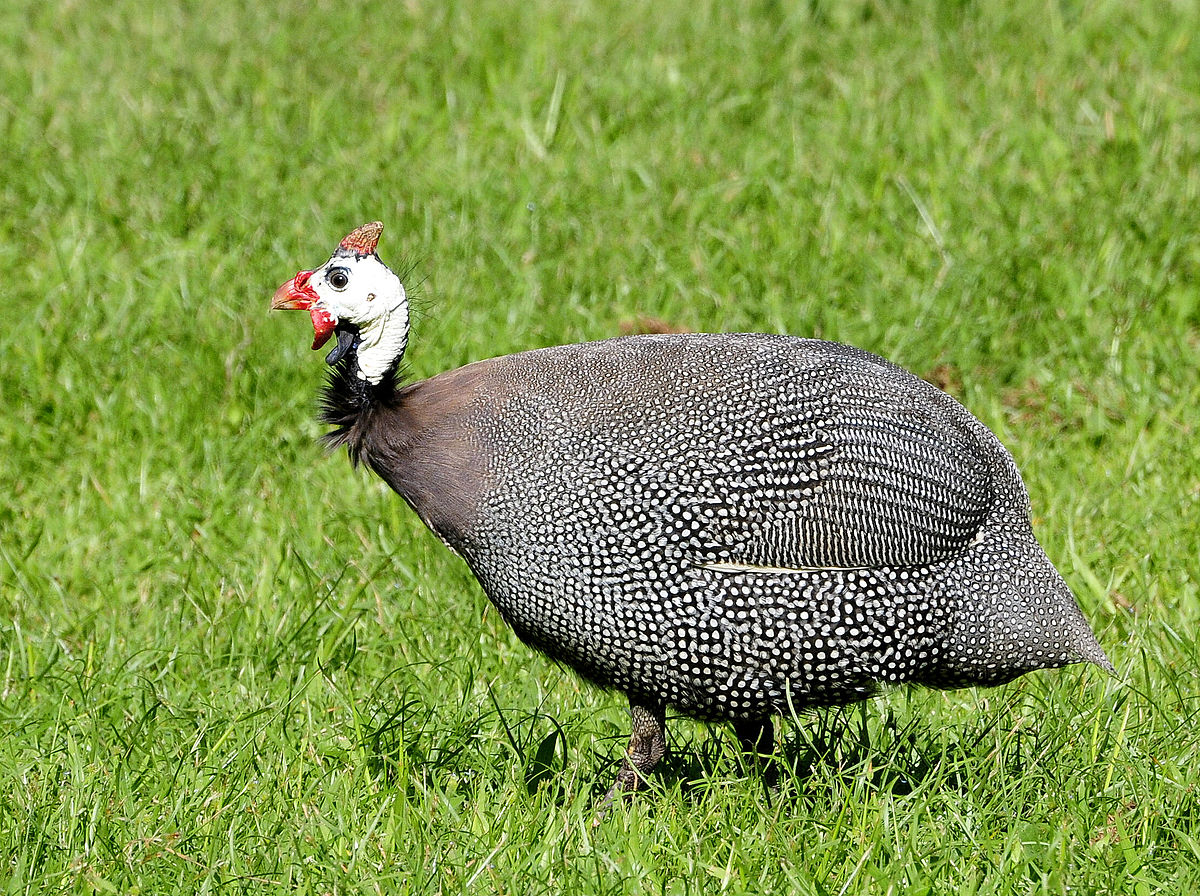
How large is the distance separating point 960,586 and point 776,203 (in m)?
2.91

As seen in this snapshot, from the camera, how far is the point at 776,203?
5961mm

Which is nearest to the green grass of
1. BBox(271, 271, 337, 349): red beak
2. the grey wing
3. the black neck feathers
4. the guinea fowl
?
the guinea fowl

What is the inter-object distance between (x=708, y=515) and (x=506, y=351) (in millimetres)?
2207

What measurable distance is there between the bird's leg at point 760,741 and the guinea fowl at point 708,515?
45 millimetres

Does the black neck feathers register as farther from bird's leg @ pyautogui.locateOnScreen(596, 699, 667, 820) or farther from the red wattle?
bird's leg @ pyautogui.locateOnScreen(596, 699, 667, 820)

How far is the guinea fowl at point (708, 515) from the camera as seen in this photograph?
3.22 metres

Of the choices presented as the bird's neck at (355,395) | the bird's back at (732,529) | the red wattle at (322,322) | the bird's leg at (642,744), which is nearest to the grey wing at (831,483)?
the bird's back at (732,529)

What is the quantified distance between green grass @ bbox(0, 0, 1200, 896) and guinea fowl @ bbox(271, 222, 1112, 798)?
27 centimetres

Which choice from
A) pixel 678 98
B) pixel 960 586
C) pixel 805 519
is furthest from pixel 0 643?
pixel 678 98

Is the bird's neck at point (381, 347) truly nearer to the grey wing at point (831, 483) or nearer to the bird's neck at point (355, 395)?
the bird's neck at point (355, 395)

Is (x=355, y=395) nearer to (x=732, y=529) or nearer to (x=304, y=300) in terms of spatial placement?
(x=304, y=300)

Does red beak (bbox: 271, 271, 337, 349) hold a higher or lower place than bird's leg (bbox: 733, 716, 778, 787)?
higher

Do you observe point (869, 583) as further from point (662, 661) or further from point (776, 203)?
point (776, 203)

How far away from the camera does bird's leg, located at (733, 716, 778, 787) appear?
11.4 feet
